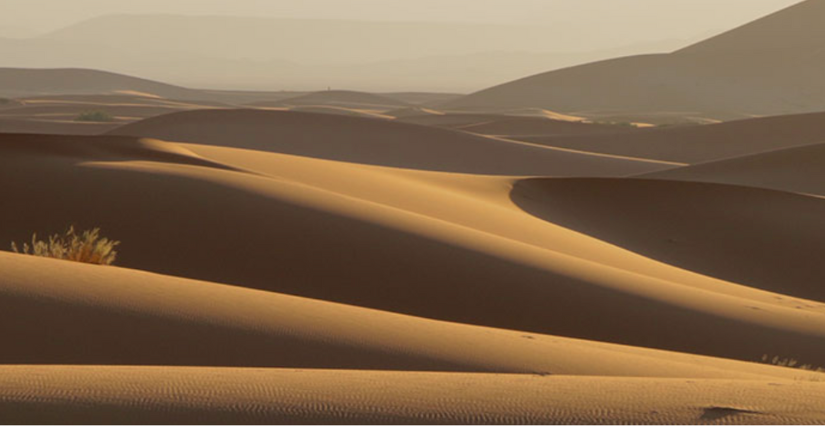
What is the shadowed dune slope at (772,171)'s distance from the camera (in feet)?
97.3

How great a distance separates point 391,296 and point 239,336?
3884 mm

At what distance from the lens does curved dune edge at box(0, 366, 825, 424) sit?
169 inches

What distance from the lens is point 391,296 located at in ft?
34.7

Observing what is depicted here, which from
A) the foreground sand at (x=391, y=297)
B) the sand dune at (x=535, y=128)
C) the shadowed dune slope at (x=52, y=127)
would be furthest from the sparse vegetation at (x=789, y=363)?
the sand dune at (x=535, y=128)

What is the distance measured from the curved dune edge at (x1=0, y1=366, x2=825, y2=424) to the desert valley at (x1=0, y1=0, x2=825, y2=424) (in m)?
0.02

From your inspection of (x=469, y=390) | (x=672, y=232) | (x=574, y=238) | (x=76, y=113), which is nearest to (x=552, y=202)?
(x=672, y=232)

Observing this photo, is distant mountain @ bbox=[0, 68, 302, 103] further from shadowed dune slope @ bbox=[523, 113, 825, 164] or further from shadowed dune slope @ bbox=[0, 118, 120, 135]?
shadowed dune slope @ bbox=[523, 113, 825, 164]

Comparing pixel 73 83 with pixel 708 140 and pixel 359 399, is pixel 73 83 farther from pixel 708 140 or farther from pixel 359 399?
pixel 359 399

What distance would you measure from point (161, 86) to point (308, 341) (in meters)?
159

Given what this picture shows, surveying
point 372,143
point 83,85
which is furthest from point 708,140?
point 83,85

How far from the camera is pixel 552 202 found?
2184 cm

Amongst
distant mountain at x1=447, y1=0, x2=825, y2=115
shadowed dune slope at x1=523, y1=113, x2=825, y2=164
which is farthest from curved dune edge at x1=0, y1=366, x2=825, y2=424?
distant mountain at x1=447, y1=0, x2=825, y2=115

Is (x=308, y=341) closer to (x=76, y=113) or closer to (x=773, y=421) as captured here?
(x=773, y=421)

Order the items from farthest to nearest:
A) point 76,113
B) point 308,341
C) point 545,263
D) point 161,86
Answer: point 161,86 → point 76,113 → point 545,263 → point 308,341
